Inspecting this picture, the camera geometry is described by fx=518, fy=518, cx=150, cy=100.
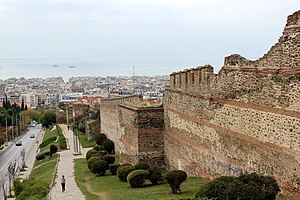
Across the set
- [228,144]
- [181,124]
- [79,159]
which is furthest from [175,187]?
[79,159]

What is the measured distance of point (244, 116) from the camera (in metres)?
12.6

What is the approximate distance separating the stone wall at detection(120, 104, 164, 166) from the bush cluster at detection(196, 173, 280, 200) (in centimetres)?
1010

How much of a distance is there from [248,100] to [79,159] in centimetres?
1621

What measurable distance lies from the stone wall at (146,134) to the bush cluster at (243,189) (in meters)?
10.1

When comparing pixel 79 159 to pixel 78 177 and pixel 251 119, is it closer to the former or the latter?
pixel 78 177

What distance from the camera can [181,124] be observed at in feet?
58.1

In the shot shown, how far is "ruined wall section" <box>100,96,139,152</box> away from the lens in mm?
28195

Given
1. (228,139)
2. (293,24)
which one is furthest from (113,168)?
(293,24)

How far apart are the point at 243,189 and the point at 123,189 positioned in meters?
7.58

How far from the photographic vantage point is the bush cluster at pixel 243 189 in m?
9.14

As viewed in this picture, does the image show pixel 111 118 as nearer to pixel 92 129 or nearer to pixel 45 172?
pixel 92 129

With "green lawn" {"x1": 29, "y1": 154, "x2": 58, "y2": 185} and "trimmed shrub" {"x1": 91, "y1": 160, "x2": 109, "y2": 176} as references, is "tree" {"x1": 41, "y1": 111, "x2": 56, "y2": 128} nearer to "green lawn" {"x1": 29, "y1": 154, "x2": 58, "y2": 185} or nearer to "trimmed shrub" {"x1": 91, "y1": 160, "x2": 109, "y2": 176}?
"green lawn" {"x1": 29, "y1": 154, "x2": 58, "y2": 185}

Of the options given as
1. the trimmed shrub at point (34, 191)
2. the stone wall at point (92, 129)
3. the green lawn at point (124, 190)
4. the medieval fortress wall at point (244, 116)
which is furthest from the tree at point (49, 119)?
the medieval fortress wall at point (244, 116)

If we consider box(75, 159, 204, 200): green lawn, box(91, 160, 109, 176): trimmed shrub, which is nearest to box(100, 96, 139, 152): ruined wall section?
box(91, 160, 109, 176): trimmed shrub
